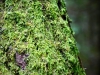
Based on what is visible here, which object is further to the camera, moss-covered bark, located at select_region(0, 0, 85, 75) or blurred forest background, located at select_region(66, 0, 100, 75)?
blurred forest background, located at select_region(66, 0, 100, 75)

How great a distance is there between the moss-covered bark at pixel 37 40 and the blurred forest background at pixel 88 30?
22.3ft

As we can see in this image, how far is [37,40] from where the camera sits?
1906mm

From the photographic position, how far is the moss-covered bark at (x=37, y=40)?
1.83 meters

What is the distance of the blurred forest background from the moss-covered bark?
679cm

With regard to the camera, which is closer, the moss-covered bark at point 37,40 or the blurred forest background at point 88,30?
the moss-covered bark at point 37,40

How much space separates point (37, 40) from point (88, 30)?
8534 millimetres

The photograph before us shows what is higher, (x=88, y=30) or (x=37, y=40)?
(x=88, y=30)

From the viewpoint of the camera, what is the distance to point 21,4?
2.03m

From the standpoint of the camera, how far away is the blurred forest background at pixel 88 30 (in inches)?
356

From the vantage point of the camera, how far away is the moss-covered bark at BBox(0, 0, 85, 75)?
1.83 m

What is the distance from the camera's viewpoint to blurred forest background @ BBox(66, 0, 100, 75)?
29.7 feet

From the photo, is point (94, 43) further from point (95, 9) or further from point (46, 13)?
point (46, 13)

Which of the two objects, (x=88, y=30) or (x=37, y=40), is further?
(x=88, y=30)

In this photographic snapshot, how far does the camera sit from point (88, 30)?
10.2m
